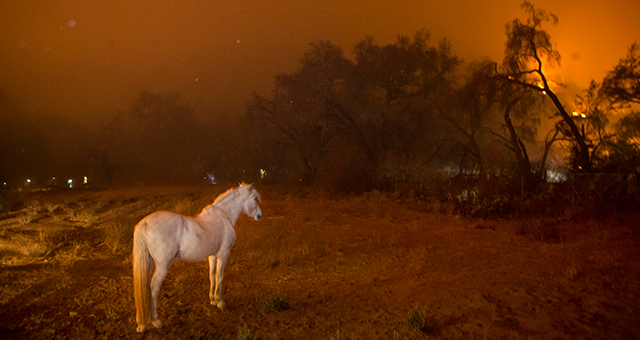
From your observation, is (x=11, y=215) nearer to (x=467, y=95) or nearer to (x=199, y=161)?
(x=467, y=95)

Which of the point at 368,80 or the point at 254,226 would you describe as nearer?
the point at 254,226

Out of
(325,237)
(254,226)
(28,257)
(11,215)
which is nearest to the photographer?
(28,257)

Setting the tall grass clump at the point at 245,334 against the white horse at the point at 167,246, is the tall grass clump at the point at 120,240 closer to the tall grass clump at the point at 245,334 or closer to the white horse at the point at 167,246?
the white horse at the point at 167,246

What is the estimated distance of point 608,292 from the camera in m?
5.79

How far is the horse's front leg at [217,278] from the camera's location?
531cm

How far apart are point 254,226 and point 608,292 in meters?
9.23

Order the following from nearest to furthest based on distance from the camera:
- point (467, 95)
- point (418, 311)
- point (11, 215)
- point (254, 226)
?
point (418, 311), point (254, 226), point (11, 215), point (467, 95)

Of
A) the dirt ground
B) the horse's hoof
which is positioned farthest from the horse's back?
the dirt ground

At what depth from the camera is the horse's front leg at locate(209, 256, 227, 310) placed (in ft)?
17.4

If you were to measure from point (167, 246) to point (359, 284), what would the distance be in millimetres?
3593

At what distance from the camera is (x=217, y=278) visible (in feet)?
17.5

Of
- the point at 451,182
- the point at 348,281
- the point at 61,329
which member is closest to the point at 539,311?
the point at 348,281

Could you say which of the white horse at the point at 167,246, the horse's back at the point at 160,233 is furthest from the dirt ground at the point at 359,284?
the horse's back at the point at 160,233

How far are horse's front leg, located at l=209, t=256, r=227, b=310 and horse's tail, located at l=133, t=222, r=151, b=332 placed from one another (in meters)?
0.95
